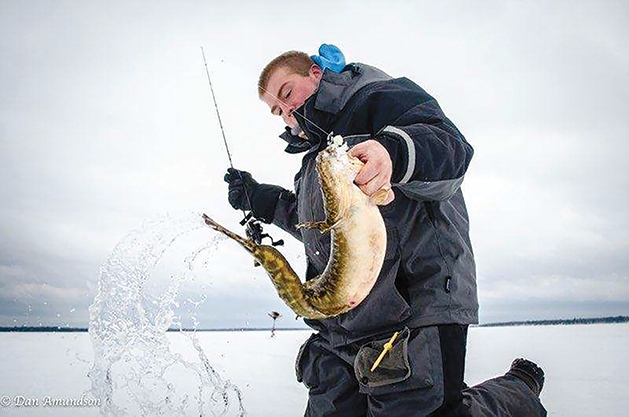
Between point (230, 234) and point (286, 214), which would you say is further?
point (286, 214)

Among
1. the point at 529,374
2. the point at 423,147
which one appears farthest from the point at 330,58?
the point at 529,374

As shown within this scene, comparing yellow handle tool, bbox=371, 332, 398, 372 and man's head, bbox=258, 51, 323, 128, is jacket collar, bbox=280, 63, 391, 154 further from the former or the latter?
yellow handle tool, bbox=371, 332, 398, 372

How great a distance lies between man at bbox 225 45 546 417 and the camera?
8.23ft

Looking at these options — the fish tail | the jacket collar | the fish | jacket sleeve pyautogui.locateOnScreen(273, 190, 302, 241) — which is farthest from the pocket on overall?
jacket sleeve pyautogui.locateOnScreen(273, 190, 302, 241)

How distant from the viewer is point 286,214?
4195 millimetres

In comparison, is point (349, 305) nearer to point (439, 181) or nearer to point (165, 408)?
point (439, 181)

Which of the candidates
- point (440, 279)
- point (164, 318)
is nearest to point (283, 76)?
point (440, 279)

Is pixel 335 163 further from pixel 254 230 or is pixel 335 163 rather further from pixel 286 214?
pixel 286 214

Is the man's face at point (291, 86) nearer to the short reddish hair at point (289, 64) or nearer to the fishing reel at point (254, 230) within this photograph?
the short reddish hair at point (289, 64)

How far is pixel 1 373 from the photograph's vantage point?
923 centimetres

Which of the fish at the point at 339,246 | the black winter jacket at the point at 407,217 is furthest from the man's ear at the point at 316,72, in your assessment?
the fish at the point at 339,246

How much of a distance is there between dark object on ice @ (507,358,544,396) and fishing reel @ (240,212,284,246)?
75.3 inches

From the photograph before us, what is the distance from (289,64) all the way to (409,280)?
1.69 metres

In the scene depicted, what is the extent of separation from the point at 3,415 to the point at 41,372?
512 centimetres
